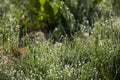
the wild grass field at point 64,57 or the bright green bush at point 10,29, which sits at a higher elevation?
the bright green bush at point 10,29

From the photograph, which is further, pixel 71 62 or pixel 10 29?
pixel 10 29

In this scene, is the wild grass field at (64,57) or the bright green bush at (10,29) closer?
the wild grass field at (64,57)

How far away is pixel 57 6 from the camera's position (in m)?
5.15

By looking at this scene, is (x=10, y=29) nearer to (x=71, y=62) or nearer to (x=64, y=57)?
(x=64, y=57)

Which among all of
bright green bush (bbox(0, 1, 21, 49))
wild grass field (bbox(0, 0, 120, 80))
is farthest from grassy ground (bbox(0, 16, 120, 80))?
bright green bush (bbox(0, 1, 21, 49))

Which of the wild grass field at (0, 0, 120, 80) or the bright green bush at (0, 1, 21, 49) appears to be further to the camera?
the bright green bush at (0, 1, 21, 49)

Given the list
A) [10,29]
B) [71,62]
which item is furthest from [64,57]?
[10,29]

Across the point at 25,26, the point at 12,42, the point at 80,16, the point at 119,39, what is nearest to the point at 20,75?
the point at 12,42

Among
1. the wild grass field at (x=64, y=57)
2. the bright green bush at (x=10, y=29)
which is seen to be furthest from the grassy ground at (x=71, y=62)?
the bright green bush at (x=10, y=29)

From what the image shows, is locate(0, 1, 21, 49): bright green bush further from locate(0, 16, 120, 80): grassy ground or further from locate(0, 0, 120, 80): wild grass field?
locate(0, 16, 120, 80): grassy ground

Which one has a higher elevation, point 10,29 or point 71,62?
point 10,29

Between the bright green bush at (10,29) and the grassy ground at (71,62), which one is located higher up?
the bright green bush at (10,29)

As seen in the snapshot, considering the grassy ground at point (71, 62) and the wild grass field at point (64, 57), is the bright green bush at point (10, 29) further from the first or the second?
the grassy ground at point (71, 62)

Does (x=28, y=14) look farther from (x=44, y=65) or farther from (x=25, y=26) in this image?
(x=44, y=65)
